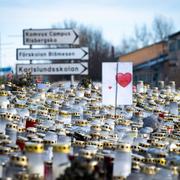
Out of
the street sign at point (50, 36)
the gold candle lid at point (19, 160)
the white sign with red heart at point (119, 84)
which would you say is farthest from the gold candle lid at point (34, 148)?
the street sign at point (50, 36)

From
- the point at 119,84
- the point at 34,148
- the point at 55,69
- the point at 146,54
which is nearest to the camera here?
the point at 34,148

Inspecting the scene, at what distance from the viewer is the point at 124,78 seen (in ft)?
36.3

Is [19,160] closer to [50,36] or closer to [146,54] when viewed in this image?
[50,36]

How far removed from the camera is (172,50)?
75688 mm

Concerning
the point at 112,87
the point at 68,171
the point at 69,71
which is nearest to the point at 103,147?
the point at 68,171

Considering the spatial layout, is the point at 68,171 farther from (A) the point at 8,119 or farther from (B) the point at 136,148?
(A) the point at 8,119

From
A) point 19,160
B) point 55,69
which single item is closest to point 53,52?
point 55,69

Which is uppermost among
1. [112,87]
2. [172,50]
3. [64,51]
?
[172,50]

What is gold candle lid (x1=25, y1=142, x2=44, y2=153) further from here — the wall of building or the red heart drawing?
the wall of building

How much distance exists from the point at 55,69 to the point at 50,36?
3.83 ft

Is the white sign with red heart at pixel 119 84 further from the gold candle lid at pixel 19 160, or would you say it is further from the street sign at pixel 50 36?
the street sign at pixel 50 36

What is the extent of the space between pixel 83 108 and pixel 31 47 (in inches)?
409

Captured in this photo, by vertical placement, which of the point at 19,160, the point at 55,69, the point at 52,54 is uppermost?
the point at 52,54

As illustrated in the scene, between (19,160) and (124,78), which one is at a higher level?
(124,78)
